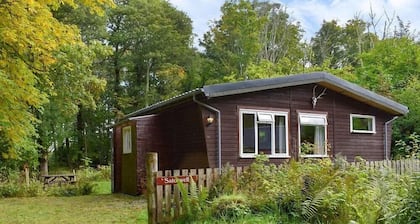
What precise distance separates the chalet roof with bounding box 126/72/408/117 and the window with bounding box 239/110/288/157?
0.77 m

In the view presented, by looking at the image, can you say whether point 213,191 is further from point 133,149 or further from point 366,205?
point 133,149

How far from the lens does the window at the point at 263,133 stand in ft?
39.3

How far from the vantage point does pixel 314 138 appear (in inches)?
524

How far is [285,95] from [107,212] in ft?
19.7

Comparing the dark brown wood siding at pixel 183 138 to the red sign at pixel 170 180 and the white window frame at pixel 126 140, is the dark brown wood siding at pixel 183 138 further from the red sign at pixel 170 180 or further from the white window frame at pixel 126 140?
the red sign at pixel 170 180

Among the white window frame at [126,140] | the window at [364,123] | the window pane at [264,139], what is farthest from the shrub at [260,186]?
the window at [364,123]

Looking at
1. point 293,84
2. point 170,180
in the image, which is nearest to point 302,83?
point 293,84

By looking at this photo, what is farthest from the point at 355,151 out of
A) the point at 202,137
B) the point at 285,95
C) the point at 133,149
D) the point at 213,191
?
the point at 213,191

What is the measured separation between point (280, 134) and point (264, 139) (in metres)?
0.60

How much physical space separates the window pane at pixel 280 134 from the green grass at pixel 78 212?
3.96 m

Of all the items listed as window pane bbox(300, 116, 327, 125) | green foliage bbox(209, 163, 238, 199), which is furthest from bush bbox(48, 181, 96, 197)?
green foliage bbox(209, 163, 238, 199)

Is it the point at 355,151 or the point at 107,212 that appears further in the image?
the point at 355,151

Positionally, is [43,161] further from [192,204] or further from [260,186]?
[260,186]

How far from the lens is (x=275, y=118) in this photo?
41.1ft
